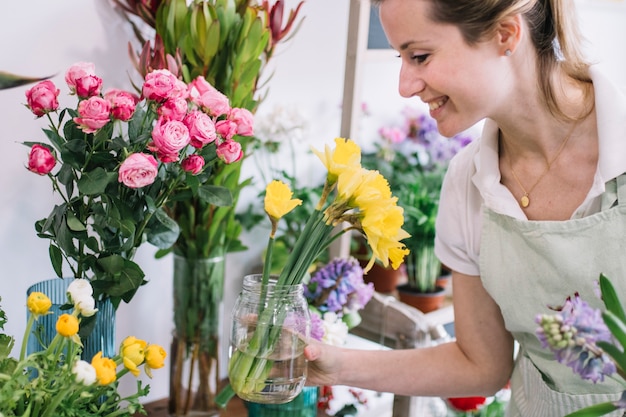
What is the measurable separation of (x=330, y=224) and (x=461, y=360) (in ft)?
1.78

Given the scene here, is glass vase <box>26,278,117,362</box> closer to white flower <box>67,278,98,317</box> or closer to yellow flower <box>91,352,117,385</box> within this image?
white flower <box>67,278,98,317</box>

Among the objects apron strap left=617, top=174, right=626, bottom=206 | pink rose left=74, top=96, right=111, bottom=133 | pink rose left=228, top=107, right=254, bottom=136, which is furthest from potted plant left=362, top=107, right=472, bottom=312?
pink rose left=74, top=96, right=111, bottom=133

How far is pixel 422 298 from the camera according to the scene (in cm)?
197

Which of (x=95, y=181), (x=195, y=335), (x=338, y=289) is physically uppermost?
(x=95, y=181)

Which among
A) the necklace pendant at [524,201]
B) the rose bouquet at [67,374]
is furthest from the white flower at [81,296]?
the necklace pendant at [524,201]

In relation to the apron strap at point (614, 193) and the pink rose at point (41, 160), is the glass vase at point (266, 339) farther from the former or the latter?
the apron strap at point (614, 193)

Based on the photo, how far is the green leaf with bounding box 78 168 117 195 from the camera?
3.35ft

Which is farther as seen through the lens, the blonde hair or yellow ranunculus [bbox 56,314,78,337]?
the blonde hair

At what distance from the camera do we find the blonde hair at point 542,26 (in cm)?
117

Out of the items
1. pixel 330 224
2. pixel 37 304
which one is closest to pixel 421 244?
pixel 330 224

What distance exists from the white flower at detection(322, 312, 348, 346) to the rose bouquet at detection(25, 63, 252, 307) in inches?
17.7

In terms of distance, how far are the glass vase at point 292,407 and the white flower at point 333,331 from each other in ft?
0.35

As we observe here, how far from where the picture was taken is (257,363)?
42.0 inches

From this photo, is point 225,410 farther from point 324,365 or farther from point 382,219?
point 382,219
